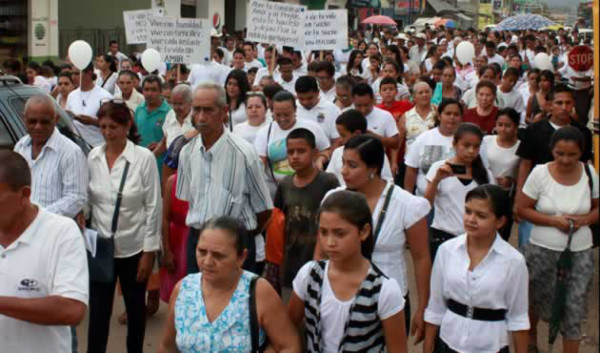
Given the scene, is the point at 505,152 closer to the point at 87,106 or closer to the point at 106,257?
the point at 106,257

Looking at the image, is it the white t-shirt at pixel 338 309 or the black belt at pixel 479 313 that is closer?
the white t-shirt at pixel 338 309

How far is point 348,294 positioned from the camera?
355 cm

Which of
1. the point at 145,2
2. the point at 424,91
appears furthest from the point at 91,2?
the point at 424,91

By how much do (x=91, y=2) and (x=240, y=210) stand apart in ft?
82.3

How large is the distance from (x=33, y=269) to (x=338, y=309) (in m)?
1.20

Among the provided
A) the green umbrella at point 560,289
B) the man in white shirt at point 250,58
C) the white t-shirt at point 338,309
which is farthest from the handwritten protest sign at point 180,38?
the white t-shirt at point 338,309

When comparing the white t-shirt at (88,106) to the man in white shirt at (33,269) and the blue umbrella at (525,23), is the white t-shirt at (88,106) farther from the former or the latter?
the blue umbrella at (525,23)

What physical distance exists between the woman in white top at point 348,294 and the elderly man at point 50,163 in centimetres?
191

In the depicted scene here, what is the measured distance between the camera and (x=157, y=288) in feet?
20.9

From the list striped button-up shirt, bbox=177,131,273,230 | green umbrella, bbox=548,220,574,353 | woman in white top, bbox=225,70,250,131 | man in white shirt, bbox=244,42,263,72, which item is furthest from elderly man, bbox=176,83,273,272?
man in white shirt, bbox=244,42,263,72

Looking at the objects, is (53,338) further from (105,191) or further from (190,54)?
(190,54)

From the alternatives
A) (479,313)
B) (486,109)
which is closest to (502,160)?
(486,109)

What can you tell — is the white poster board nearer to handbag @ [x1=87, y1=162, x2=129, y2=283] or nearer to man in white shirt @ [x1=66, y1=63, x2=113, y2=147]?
man in white shirt @ [x1=66, y1=63, x2=113, y2=147]

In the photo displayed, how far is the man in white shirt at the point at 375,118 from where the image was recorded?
7820 millimetres
